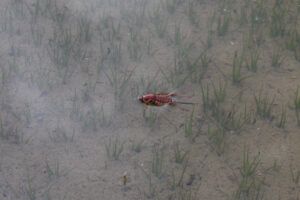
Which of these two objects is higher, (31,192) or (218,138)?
(218,138)

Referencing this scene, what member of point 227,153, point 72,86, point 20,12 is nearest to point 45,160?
point 72,86

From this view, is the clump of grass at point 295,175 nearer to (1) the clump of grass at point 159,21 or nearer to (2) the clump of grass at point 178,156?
(2) the clump of grass at point 178,156

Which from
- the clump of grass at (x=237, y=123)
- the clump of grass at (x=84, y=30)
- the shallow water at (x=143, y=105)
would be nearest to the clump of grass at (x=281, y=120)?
the shallow water at (x=143, y=105)

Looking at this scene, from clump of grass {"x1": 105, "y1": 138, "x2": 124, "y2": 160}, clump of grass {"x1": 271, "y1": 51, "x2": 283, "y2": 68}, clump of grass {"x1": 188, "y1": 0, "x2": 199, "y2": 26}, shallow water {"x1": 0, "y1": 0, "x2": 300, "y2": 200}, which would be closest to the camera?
shallow water {"x1": 0, "y1": 0, "x2": 300, "y2": 200}

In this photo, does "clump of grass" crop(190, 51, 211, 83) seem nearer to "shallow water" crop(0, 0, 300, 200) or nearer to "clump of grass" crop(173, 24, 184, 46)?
"shallow water" crop(0, 0, 300, 200)

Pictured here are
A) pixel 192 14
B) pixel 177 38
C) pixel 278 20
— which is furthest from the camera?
pixel 192 14

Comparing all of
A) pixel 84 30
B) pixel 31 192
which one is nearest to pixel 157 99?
pixel 31 192

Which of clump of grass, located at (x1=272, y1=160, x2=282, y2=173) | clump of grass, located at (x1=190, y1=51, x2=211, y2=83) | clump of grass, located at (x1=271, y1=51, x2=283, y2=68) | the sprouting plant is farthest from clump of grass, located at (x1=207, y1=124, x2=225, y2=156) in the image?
clump of grass, located at (x1=271, y1=51, x2=283, y2=68)

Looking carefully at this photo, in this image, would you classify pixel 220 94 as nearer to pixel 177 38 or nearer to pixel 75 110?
pixel 177 38
